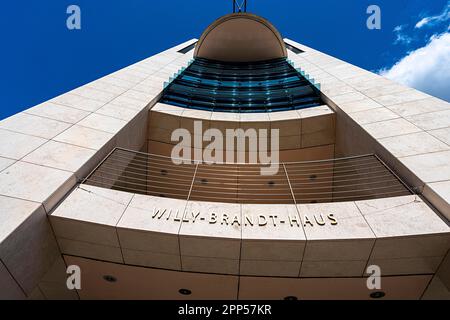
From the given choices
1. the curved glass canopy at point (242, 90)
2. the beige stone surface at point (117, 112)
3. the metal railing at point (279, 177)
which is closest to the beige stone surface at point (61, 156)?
the metal railing at point (279, 177)

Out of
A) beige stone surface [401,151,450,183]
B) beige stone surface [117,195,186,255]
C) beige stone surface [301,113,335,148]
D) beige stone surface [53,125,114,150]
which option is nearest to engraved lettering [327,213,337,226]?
beige stone surface [401,151,450,183]

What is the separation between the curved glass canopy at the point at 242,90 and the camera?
15.4 metres

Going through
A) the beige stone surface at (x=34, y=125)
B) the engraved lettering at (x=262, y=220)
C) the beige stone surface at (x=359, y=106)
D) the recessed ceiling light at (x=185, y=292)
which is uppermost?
the beige stone surface at (x=359, y=106)

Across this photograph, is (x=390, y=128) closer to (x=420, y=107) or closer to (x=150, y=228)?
(x=420, y=107)

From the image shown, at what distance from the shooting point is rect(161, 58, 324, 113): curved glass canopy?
15.4 meters

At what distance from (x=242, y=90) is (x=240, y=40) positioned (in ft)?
30.0

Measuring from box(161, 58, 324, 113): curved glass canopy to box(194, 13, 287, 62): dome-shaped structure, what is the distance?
9.03ft

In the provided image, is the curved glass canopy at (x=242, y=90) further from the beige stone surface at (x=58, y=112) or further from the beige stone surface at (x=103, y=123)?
the beige stone surface at (x=58, y=112)

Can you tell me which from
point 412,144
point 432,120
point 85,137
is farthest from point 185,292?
point 432,120

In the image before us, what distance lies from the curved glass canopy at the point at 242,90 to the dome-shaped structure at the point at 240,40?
9.03 feet

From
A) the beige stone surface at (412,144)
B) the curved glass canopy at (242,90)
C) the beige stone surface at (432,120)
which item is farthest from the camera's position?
the curved glass canopy at (242,90)

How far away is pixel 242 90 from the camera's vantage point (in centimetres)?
1844
